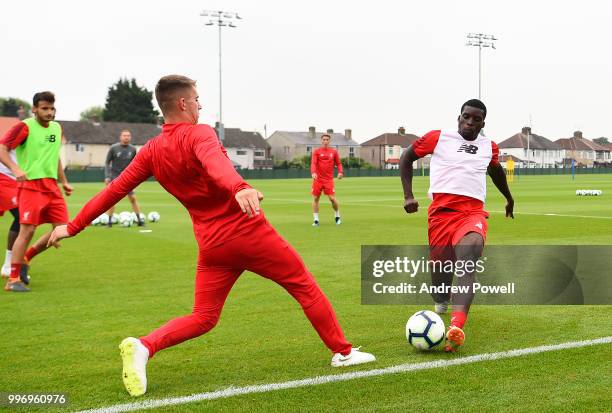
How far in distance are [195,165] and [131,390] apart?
1.51m

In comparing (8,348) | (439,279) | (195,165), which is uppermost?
(195,165)

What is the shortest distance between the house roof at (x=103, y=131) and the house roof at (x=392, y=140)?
45.4 meters

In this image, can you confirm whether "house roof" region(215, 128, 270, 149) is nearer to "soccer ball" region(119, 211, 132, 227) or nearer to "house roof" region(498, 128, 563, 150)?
"house roof" region(498, 128, 563, 150)

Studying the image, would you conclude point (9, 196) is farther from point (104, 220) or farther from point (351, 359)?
point (104, 220)

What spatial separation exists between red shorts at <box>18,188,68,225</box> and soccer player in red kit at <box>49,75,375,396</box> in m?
4.26

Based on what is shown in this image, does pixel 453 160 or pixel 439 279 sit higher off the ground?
pixel 453 160

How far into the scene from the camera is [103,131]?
103250 millimetres

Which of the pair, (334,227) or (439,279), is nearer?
(439,279)

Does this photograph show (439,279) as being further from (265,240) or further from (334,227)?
(334,227)

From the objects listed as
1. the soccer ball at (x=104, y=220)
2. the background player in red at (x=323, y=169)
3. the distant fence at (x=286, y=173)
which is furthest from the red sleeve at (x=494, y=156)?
the distant fence at (x=286, y=173)

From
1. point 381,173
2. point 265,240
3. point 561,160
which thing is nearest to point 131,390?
point 265,240

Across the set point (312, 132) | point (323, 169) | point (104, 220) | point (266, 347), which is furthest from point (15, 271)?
point (312, 132)

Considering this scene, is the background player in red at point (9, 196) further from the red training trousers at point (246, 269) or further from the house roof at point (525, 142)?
the house roof at point (525, 142)

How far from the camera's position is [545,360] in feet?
17.2
